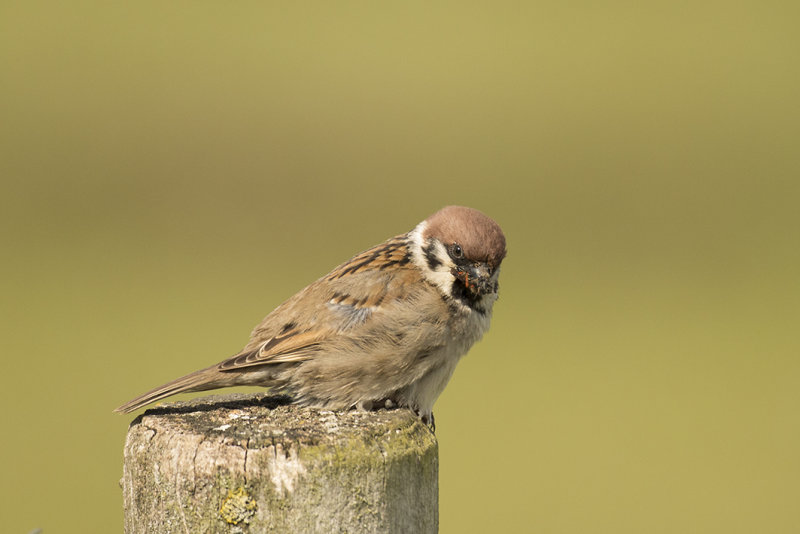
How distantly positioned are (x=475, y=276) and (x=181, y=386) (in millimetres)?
1157

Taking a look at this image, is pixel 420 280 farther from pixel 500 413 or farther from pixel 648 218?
pixel 648 218

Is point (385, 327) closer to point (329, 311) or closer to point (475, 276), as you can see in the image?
point (329, 311)

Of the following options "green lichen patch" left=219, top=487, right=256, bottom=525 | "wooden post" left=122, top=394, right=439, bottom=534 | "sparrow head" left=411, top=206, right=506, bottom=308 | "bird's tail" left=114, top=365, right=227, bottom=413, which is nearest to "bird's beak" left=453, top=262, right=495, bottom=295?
"sparrow head" left=411, top=206, right=506, bottom=308

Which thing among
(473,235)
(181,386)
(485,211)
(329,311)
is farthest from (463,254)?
(485,211)

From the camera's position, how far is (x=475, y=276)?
3.59 metres

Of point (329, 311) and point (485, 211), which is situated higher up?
point (485, 211)

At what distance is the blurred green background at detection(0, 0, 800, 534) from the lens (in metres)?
7.59

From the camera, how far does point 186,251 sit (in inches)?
417

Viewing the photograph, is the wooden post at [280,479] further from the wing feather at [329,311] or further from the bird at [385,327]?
the wing feather at [329,311]

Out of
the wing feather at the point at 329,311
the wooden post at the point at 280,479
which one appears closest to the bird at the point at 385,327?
the wing feather at the point at 329,311

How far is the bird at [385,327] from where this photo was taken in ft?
10.5

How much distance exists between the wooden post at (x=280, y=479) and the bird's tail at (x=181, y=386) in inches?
14.9

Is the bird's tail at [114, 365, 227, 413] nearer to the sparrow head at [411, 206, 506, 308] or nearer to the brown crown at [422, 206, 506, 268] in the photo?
the sparrow head at [411, 206, 506, 308]

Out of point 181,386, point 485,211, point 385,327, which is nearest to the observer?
point 181,386
